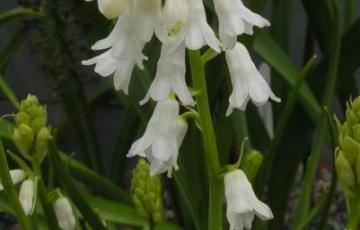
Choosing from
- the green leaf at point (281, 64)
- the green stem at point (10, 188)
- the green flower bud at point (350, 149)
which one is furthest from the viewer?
the green leaf at point (281, 64)

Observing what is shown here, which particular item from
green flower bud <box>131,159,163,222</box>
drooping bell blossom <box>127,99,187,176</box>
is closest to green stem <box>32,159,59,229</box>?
green flower bud <box>131,159,163,222</box>

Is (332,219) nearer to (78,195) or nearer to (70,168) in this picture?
(70,168)

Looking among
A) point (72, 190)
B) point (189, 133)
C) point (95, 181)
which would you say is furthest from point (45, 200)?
point (189, 133)

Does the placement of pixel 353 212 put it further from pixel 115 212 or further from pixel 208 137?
pixel 115 212

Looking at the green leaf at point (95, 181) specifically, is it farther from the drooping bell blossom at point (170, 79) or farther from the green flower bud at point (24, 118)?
the drooping bell blossom at point (170, 79)

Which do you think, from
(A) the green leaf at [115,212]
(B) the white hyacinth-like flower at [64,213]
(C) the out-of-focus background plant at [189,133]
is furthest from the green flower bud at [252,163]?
(A) the green leaf at [115,212]

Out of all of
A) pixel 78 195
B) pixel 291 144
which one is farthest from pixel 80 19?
pixel 78 195

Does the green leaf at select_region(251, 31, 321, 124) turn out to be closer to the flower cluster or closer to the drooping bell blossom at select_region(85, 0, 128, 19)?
the flower cluster
